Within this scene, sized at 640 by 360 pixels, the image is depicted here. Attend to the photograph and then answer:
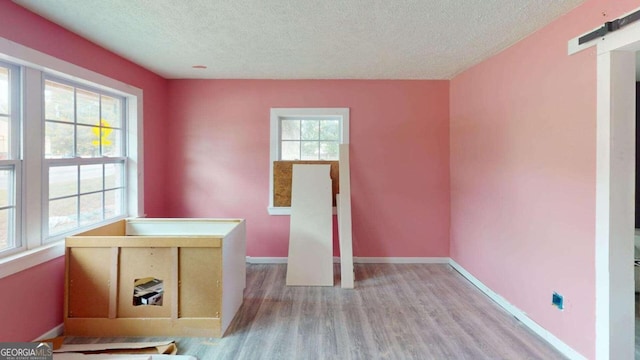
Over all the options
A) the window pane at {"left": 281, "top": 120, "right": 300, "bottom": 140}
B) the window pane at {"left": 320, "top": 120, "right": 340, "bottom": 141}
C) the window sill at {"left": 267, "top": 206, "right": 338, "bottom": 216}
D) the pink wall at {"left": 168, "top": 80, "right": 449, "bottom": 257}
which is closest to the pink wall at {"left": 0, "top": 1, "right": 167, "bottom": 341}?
the pink wall at {"left": 168, "top": 80, "right": 449, "bottom": 257}

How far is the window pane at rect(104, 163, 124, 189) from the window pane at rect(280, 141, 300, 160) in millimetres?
1845

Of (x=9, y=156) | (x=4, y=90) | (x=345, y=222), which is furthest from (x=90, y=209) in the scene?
(x=345, y=222)

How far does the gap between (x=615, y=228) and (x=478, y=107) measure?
Result: 1.76 metres

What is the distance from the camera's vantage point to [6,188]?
1.98m

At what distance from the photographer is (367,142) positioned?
3770 mm

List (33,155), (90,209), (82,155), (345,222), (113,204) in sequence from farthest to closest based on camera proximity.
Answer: (345,222) → (113,204) → (90,209) → (82,155) → (33,155)

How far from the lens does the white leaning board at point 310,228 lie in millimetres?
3227

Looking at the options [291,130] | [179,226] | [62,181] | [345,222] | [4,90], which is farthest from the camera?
[291,130]

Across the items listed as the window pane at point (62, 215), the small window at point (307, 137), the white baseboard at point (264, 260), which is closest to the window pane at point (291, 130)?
the small window at point (307, 137)

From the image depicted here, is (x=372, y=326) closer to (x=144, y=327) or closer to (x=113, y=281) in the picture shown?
(x=144, y=327)

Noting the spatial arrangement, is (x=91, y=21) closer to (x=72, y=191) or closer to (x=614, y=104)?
(x=72, y=191)

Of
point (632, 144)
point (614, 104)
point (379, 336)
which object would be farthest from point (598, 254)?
point (379, 336)

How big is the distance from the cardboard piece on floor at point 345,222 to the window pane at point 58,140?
8.55 feet

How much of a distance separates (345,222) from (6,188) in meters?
2.84
